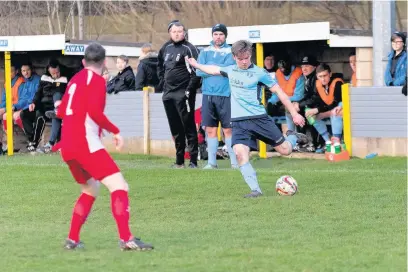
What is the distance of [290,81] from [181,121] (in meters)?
3.71

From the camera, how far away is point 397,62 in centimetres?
1842

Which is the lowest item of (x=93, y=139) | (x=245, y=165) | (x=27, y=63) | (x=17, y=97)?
(x=245, y=165)

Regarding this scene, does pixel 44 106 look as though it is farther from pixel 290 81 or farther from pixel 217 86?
pixel 217 86

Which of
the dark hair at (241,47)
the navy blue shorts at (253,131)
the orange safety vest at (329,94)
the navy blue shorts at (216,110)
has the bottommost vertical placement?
the navy blue shorts at (253,131)

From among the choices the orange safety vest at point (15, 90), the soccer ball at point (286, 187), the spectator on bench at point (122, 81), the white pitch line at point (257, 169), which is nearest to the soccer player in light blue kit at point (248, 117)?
the soccer ball at point (286, 187)

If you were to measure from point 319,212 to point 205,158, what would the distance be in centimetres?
702

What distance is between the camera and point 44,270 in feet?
29.2

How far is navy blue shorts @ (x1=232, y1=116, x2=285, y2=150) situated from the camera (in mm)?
13188

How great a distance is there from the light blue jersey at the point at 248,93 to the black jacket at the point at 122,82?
7.86 meters

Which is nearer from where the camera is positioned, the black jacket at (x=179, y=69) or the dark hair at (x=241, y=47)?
the dark hair at (x=241, y=47)

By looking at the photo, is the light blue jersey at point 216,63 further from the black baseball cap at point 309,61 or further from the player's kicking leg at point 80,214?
the player's kicking leg at point 80,214

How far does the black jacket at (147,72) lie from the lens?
20.8m

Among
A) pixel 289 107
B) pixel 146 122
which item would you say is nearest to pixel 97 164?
pixel 289 107

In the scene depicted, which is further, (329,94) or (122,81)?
(122,81)
